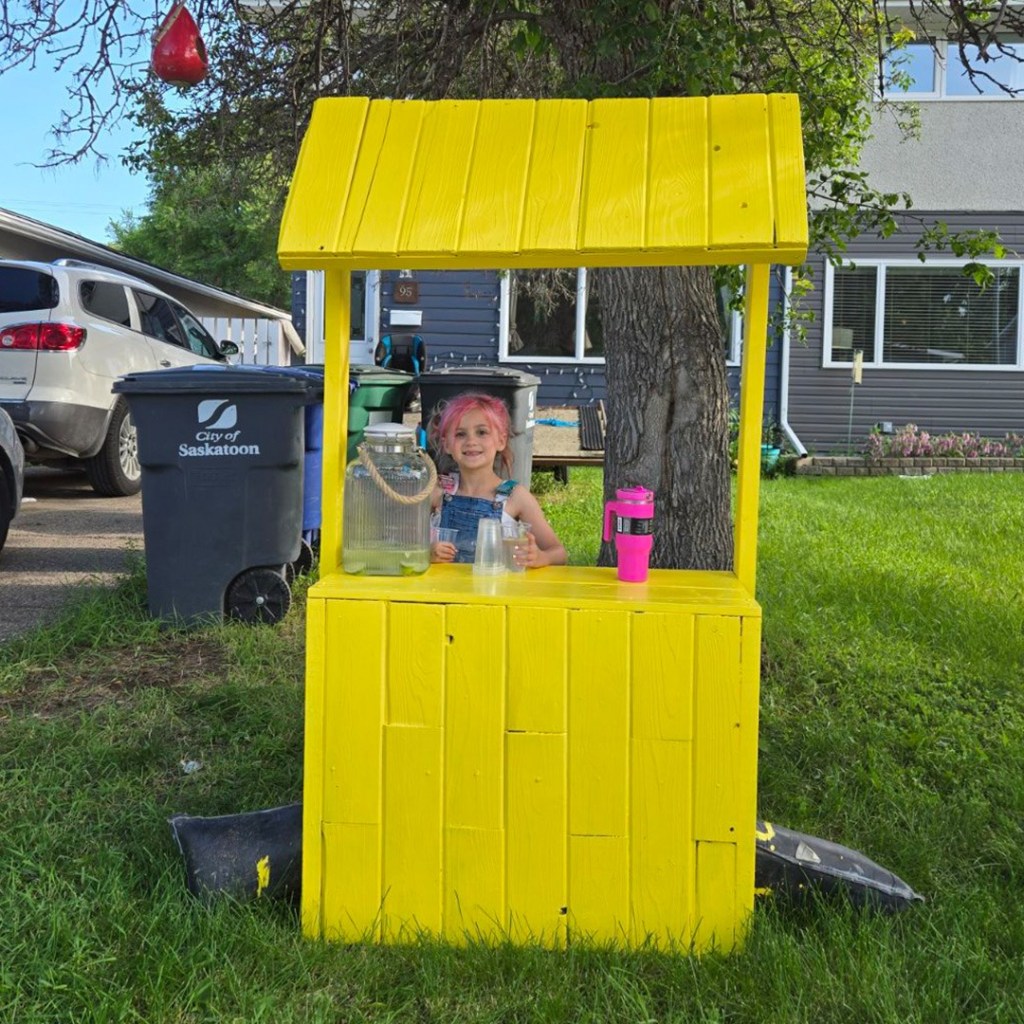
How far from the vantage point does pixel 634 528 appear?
2768mm

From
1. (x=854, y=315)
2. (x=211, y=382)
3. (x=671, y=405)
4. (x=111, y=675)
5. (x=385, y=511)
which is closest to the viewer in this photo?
(x=385, y=511)

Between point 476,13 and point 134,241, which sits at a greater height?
point 134,241

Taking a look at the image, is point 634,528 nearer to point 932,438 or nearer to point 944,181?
point 932,438

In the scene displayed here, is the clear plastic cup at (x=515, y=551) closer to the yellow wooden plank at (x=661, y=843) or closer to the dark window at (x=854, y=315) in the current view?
the yellow wooden plank at (x=661, y=843)

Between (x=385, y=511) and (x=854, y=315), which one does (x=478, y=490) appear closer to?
(x=385, y=511)

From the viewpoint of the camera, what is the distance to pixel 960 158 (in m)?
14.1

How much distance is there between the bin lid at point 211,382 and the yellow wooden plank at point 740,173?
3031mm

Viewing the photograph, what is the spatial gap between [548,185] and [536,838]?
4.96 ft

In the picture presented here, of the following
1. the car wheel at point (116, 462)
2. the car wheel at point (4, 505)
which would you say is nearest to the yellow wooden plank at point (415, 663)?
the car wheel at point (4, 505)

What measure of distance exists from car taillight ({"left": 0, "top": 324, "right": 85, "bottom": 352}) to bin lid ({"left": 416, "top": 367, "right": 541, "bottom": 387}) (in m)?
3.29

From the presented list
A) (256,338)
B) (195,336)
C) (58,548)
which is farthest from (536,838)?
(256,338)

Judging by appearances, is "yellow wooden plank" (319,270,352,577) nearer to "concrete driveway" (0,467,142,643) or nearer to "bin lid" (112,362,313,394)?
"bin lid" (112,362,313,394)

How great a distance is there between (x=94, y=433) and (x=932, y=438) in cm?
978

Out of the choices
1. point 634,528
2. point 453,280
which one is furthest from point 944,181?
point 634,528
